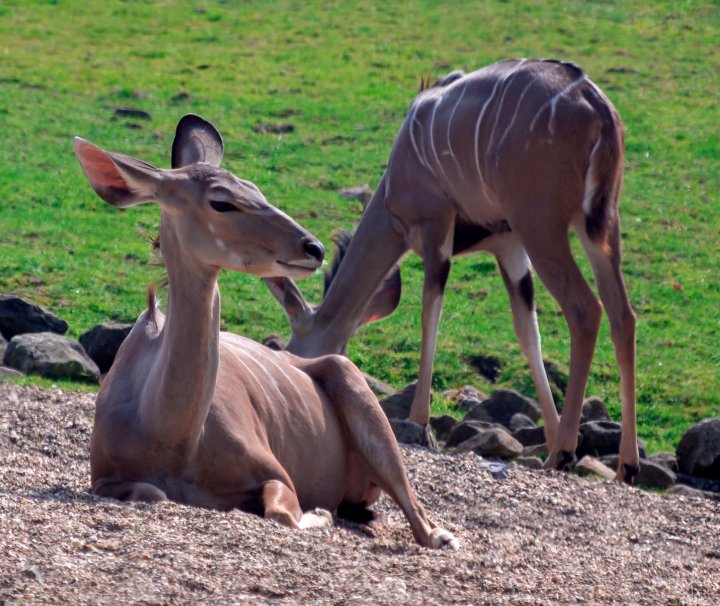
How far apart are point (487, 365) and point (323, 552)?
574 centimetres

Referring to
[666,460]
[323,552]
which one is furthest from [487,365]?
[323,552]

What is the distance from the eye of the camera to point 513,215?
7.98 m

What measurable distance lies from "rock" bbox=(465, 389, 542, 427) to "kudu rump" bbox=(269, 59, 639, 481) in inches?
12.3

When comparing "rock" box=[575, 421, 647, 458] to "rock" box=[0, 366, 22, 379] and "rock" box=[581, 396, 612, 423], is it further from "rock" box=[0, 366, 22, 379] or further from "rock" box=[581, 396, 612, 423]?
"rock" box=[0, 366, 22, 379]

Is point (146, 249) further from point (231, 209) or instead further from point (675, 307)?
point (231, 209)

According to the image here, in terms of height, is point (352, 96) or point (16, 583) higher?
point (16, 583)

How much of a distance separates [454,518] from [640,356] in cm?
466

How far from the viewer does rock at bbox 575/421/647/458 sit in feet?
27.0

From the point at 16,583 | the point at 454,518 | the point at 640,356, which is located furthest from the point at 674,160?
the point at 16,583

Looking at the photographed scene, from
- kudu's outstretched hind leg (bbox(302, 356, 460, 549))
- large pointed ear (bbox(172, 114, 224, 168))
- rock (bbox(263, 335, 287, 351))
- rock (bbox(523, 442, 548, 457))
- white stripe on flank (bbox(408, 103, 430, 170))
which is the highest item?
large pointed ear (bbox(172, 114, 224, 168))

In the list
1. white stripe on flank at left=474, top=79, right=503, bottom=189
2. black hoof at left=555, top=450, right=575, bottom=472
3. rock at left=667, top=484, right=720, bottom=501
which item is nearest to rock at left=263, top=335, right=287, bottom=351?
white stripe on flank at left=474, top=79, right=503, bottom=189

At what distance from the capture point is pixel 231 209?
495 cm

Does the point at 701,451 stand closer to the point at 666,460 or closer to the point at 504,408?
the point at 666,460

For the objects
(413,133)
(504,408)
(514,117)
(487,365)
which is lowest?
(487,365)
